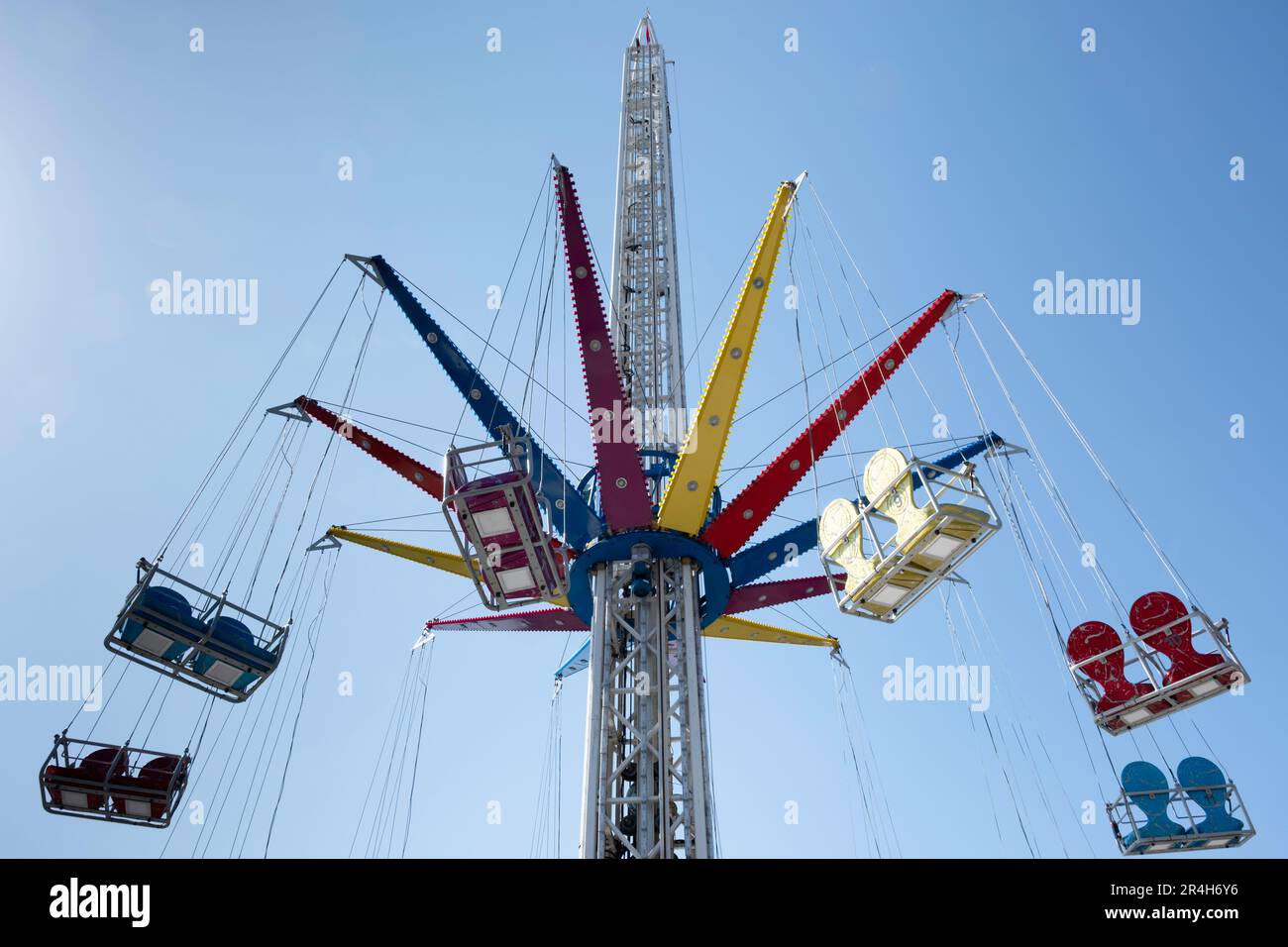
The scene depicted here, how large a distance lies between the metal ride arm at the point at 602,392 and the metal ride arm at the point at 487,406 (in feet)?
2.05

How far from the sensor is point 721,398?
17.6 metres

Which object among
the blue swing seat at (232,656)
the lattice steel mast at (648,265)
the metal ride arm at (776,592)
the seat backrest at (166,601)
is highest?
the lattice steel mast at (648,265)

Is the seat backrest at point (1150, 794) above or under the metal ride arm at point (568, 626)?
under

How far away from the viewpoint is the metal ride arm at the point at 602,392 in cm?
1761

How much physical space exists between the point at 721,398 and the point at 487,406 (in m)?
4.50

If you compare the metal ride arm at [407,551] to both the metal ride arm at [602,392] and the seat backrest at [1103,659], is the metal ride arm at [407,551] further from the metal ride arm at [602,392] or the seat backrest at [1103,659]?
the seat backrest at [1103,659]

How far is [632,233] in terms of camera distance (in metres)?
25.8

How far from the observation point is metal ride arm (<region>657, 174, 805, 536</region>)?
17.6m

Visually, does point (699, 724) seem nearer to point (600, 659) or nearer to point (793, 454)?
point (600, 659)

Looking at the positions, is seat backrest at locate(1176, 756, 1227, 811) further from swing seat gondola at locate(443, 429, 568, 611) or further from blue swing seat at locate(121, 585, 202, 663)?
blue swing seat at locate(121, 585, 202, 663)

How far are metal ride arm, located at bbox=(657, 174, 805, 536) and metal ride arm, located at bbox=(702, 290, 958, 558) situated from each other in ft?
2.56

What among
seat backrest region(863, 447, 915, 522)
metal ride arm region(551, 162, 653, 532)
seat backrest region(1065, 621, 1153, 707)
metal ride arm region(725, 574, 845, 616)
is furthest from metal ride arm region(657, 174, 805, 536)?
seat backrest region(1065, 621, 1153, 707)

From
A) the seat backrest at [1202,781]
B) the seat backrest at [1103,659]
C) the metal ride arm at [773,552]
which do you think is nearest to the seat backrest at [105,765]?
the metal ride arm at [773,552]
